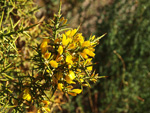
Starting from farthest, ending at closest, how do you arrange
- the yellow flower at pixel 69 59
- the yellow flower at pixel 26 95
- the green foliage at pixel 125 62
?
the green foliage at pixel 125 62, the yellow flower at pixel 26 95, the yellow flower at pixel 69 59

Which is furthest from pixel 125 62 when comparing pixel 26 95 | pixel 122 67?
pixel 26 95

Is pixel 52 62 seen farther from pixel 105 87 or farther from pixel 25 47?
pixel 105 87

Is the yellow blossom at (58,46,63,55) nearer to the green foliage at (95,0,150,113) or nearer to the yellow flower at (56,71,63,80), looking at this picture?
the yellow flower at (56,71,63,80)

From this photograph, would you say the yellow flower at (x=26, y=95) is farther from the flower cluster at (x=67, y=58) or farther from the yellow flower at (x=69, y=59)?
the yellow flower at (x=69, y=59)

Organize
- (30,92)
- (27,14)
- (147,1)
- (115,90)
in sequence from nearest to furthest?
(30,92) → (27,14) → (115,90) → (147,1)

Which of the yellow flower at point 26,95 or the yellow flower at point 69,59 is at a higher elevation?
the yellow flower at point 69,59

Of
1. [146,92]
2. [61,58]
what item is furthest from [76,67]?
[146,92]

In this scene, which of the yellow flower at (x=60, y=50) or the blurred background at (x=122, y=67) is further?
the blurred background at (x=122, y=67)

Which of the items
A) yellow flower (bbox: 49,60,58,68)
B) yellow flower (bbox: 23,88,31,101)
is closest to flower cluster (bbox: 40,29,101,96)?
yellow flower (bbox: 49,60,58,68)

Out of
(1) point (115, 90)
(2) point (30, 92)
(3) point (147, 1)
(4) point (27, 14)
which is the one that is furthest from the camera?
(3) point (147, 1)

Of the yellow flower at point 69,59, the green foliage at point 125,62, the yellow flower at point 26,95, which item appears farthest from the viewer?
the green foliage at point 125,62

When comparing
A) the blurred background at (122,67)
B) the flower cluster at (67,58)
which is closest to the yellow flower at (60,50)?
the flower cluster at (67,58)
